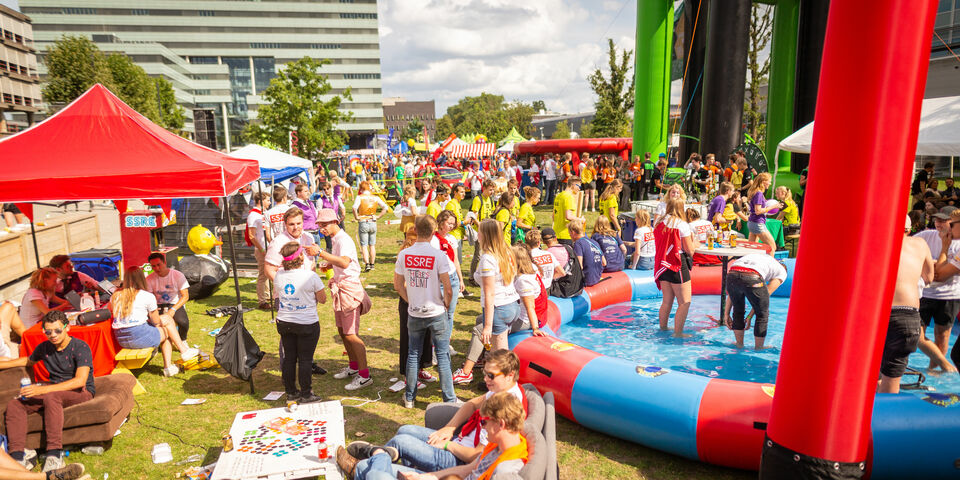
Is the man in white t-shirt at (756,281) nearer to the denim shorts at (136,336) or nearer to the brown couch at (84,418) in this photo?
the brown couch at (84,418)

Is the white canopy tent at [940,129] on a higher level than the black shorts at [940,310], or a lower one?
higher

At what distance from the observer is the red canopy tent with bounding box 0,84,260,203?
534cm

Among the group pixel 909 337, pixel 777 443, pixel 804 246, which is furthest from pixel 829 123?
pixel 909 337

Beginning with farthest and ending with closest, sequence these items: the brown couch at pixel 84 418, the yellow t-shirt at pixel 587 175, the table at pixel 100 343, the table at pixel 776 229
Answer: the yellow t-shirt at pixel 587 175 < the table at pixel 776 229 < the table at pixel 100 343 < the brown couch at pixel 84 418

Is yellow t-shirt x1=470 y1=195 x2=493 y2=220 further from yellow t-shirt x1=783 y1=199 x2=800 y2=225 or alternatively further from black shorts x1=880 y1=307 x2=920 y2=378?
black shorts x1=880 y1=307 x2=920 y2=378

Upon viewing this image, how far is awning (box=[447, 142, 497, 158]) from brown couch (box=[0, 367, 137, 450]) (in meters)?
26.5

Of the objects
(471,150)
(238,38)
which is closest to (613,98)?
(471,150)

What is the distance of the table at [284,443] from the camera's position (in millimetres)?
3873

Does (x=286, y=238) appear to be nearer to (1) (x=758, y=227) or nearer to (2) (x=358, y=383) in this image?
(2) (x=358, y=383)

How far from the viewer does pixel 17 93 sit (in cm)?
4788

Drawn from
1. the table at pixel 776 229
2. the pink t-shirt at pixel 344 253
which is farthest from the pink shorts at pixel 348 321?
the table at pixel 776 229

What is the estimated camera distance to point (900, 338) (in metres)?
4.61

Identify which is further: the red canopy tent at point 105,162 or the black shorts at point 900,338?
the red canopy tent at point 105,162

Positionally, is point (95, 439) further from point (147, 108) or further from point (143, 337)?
point (147, 108)
